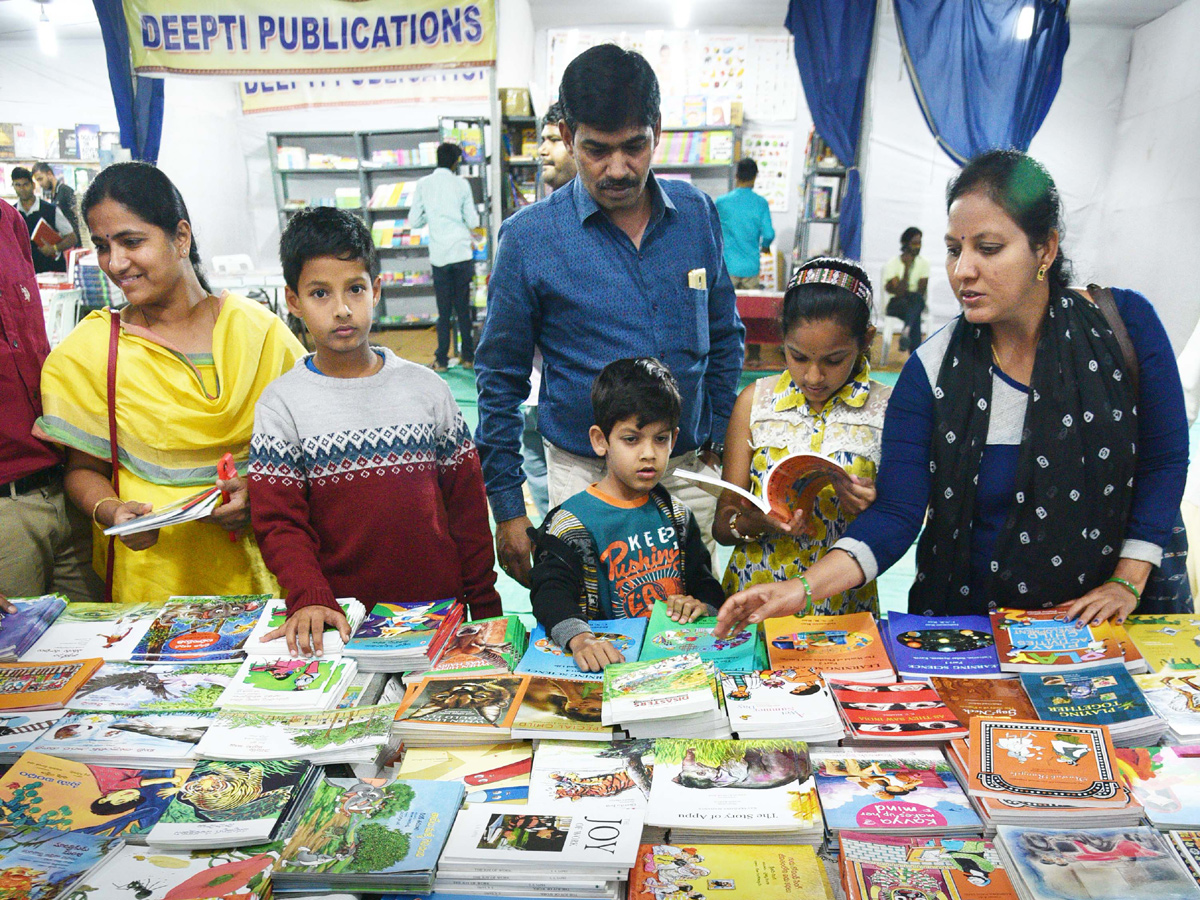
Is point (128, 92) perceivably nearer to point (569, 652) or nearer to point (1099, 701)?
point (569, 652)

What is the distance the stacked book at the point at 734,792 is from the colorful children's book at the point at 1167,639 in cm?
72

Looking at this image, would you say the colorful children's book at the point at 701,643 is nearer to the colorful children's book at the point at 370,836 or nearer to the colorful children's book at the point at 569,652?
the colorful children's book at the point at 569,652

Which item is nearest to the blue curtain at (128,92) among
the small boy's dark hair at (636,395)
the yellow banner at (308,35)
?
the yellow banner at (308,35)

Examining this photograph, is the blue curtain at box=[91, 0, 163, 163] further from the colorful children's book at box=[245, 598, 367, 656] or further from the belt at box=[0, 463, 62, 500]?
the colorful children's book at box=[245, 598, 367, 656]

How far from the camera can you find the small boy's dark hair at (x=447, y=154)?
7047 millimetres

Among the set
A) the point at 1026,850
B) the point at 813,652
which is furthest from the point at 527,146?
the point at 1026,850

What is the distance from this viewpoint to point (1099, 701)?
3.90 feet

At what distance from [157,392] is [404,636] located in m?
0.82

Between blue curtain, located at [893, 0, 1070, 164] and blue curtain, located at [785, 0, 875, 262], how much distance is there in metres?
0.44

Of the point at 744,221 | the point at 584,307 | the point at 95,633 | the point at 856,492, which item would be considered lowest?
the point at 95,633

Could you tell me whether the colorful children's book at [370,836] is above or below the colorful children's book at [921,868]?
below

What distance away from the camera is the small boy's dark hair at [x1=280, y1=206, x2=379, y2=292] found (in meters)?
1.60

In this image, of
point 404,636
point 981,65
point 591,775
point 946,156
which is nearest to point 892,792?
point 591,775

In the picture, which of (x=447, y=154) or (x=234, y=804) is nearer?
(x=234, y=804)
